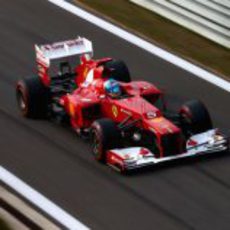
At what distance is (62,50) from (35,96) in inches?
41.9

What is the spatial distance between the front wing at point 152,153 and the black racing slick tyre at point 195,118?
0.19 m

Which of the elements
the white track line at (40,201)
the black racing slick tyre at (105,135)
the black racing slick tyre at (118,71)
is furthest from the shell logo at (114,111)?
the white track line at (40,201)

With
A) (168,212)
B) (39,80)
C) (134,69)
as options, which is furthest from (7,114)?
(168,212)

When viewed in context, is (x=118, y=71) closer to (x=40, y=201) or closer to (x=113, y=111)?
(x=113, y=111)

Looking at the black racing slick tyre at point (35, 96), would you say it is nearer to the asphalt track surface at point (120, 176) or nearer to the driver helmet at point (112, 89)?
the asphalt track surface at point (120, 176)

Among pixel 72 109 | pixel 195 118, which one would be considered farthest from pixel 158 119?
pixel 72 109

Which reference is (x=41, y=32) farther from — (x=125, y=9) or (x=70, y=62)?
(x=70, y=62)

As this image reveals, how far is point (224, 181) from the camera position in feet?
54.5

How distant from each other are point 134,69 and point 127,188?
205 inches

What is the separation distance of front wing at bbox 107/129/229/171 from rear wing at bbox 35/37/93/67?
2830 mm

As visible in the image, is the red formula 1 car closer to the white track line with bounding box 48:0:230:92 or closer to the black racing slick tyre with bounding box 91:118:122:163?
the black racing slick tyre with bounding box 91:118:122:163

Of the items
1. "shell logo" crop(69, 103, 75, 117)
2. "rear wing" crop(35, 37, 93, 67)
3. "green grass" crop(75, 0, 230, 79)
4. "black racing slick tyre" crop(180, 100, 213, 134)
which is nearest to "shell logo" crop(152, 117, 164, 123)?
"black racing slick tyre" crop(180, 100, 213, 134)

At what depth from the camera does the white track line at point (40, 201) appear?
1527 centimetres

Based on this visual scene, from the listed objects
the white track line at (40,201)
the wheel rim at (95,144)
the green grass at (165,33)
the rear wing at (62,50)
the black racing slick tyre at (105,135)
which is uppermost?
the rear wing at (62,50)
